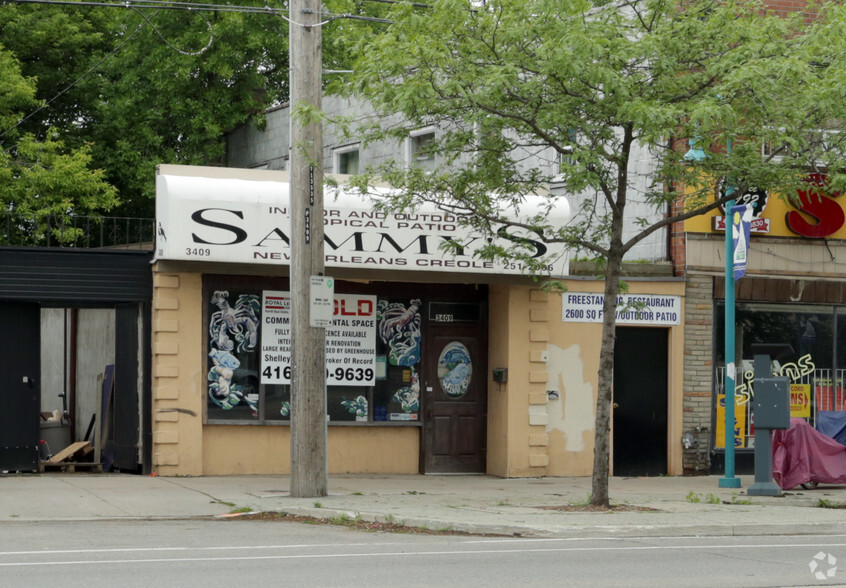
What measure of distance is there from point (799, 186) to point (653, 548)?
221 inches

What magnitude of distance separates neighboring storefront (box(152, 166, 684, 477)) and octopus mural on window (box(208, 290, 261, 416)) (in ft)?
0.07

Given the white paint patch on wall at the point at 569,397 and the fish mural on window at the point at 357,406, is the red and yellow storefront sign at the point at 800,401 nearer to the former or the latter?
the white paint patch on wall at the point at 569,397

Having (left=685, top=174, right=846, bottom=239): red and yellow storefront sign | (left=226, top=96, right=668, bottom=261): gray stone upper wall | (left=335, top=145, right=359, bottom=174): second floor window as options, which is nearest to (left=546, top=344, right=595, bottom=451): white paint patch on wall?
(left=226, top=96, right=668, bottom=261): gray stone upper wall

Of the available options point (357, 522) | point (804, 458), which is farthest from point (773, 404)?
point (357, 522)

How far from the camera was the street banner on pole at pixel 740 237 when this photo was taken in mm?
17156

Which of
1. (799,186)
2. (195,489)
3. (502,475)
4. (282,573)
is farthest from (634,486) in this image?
(282,573)

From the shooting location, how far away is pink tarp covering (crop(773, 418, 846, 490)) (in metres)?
16.9

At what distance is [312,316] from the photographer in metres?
14.7

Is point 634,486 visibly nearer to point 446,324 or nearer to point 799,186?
point 446,324

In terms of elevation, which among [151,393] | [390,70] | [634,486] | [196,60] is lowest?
[634,486]

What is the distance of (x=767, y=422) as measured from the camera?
631 inches

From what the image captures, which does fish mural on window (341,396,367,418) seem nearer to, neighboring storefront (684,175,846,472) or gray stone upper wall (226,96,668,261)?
gray stone upper wall (226,96,668,261)

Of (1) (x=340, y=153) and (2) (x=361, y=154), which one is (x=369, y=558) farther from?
(1) (x=340, y=153)

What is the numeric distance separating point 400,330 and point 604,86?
6.68 metres
